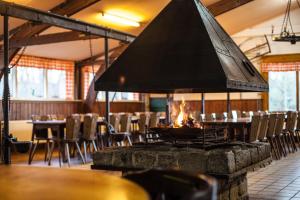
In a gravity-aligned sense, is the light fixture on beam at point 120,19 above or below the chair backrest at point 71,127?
above

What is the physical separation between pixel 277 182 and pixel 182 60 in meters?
2.21

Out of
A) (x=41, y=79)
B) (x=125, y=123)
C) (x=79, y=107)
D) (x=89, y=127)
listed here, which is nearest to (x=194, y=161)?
(x=89, y=127)

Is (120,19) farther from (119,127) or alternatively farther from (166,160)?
(166,160)

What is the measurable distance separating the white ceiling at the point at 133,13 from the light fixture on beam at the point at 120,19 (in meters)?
0.16

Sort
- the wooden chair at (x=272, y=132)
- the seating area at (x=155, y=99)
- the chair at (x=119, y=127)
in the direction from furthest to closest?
the chair at (x=119, y=127) → the wooden chair at (x=272, y=132) → the seating area at (x=155, y=99)

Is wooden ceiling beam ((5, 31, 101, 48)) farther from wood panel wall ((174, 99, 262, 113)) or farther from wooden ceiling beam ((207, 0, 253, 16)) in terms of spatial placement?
wood panel wall ((174, 99, 262, 113))

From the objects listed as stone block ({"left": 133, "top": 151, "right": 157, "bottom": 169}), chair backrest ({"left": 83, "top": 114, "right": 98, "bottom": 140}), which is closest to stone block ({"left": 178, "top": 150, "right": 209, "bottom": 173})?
stone block ({"left": 133, "top": 151, "right": 157, "bottom": 169})

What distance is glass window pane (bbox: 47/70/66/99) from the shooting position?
480 inches

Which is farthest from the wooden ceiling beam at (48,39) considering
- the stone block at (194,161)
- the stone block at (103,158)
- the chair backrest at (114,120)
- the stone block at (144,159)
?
the stone block at (194,161)

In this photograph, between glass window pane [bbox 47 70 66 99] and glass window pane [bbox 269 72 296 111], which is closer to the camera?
glass window pane [bbox 47 70 66 99]

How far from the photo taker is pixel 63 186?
1.75 meters

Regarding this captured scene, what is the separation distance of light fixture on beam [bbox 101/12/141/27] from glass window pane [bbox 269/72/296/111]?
5.13m

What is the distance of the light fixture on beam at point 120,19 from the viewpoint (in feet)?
31.9

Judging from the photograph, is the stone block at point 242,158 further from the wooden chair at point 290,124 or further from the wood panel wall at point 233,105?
the wood panel wall at point 233,105
